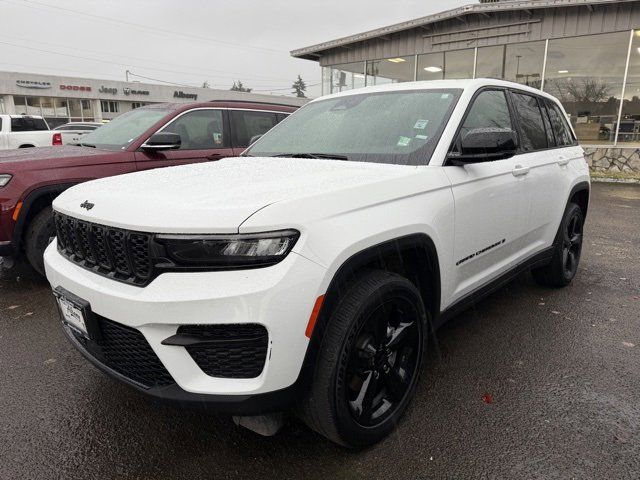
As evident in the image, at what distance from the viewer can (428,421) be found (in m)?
2.45

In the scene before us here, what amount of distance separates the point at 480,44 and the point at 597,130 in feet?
14.9

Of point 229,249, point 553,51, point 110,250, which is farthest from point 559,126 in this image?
point 553,51

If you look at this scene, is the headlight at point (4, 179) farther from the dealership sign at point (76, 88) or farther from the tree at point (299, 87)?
the tree at point (299, 87)

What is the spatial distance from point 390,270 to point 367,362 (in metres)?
0.51

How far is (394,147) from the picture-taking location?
9.00 feet

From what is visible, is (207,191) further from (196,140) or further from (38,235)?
(196,140)

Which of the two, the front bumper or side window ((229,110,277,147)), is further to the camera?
side window ((229,110,277,147))

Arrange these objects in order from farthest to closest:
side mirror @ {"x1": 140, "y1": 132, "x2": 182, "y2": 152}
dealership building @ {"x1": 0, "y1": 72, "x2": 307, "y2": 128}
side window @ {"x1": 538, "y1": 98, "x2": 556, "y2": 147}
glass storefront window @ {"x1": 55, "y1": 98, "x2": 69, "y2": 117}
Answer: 1. glass storefront window @ {"x1": 55, "y1": 98, "x2": 69, "y2": 117}
2. dealership building @ {"x1": 0, "y1": 72, "x2": 307, "y2": 128}
3. side mirror @ {"x1": 140, "y1": 132, "x2": 182, "y2": 152}
4. side window @ {"x1": 538, "y1": 98, "x2": 556, "y2": 147}

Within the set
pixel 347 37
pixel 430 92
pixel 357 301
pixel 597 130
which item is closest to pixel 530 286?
pixel 430 92

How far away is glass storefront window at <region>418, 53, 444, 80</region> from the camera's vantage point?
16531 mm

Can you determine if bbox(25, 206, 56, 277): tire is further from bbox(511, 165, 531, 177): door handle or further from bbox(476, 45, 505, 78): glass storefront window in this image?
bbox(476, 45, 505, 78): glass storefront window

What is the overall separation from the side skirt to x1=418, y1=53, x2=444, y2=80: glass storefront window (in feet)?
46.7

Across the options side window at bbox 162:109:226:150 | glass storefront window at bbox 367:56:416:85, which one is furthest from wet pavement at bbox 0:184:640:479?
glass storefront window at bbox 367:56:416:85

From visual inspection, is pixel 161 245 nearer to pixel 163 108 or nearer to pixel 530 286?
pixel 530 286
